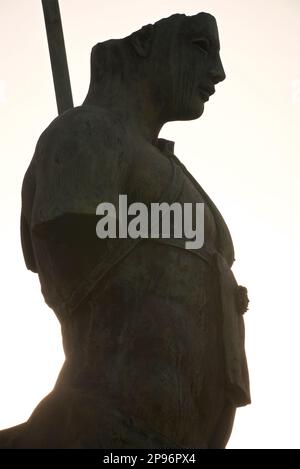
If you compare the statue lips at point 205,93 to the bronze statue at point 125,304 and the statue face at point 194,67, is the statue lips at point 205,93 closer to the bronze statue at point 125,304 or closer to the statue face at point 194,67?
the statue face at point 194,67

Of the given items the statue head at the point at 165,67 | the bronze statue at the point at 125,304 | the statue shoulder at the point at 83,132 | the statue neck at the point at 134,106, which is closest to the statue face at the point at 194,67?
the statue head at the point at 165,67

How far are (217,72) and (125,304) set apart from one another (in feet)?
6.94

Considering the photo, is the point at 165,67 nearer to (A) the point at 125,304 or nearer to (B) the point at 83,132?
(B) the point at 83,132

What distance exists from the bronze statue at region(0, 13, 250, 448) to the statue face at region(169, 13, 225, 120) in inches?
18.0

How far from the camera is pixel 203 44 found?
28.9ft

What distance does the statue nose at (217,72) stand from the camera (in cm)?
877

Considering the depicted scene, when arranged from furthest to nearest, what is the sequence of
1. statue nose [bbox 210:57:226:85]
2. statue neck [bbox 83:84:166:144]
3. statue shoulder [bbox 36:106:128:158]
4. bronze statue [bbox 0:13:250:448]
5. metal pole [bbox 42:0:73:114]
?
metal pole [bbox 42:0:73:114] → statue nose [bbox 210:57:226:85] → statue neck [bbox 83:84:166:144] → statue shoulder [bbox 36:106:128:158] → bronze statue [bbox 0:13:250:448]

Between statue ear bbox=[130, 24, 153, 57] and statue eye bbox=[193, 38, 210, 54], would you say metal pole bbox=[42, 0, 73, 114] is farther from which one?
statue eye bbox=[193, 38, 210, 54]

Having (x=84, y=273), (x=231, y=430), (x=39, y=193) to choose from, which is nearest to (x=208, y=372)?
(x=231, y=430)

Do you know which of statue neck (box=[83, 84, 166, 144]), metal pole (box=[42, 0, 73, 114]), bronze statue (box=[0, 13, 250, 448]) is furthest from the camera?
metal pole (box=[42, 0, 73, 114])

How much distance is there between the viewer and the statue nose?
28.8ft

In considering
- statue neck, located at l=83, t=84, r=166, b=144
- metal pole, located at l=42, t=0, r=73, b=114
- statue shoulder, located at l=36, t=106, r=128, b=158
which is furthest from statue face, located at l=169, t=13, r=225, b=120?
metal pole, located at l=42, t=0, r=73, b=114

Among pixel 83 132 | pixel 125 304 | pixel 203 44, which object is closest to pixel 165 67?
pixel 203 44

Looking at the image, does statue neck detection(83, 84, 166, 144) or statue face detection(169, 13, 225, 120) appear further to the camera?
statue face detection(169, 13, 225, 120)
